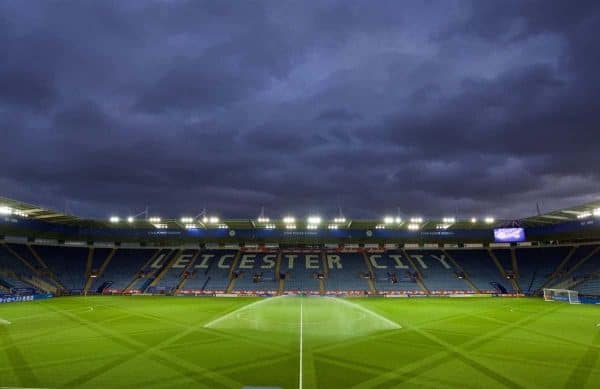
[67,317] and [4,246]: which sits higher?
[4,246]

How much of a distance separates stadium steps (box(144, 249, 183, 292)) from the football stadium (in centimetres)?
35

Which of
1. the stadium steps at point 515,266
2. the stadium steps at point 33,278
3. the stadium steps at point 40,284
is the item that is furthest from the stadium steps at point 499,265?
the stadium steps at point 33,278

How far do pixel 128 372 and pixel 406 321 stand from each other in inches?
902

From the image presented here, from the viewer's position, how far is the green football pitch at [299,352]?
1431 cm

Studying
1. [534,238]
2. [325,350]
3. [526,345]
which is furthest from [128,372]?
[534,238]

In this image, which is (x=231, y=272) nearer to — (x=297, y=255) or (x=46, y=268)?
(x=297, y=255)

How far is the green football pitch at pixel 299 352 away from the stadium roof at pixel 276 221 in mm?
29090

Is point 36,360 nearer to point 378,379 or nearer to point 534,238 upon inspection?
point 378,379

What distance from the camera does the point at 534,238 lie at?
69750 millimetres

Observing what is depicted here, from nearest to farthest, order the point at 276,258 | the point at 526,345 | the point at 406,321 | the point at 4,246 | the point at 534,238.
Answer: the point at 526,345, the point at 406,321, the point at 4,246, the point at 534,238, the point at 276,258

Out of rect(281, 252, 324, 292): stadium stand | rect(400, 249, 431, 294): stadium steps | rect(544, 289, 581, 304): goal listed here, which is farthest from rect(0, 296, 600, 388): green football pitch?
rect(281, 252, 324, 292): stadium stand

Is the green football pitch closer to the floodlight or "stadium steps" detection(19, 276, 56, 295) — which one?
"stadium steps" detection(19, 276, 56, 295)

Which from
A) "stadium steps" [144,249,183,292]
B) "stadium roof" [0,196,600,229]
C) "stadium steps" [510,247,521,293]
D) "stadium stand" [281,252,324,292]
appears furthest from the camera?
"stadium steps" [144,249,183,292]

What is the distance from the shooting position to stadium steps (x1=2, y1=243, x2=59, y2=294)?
2308 inches
